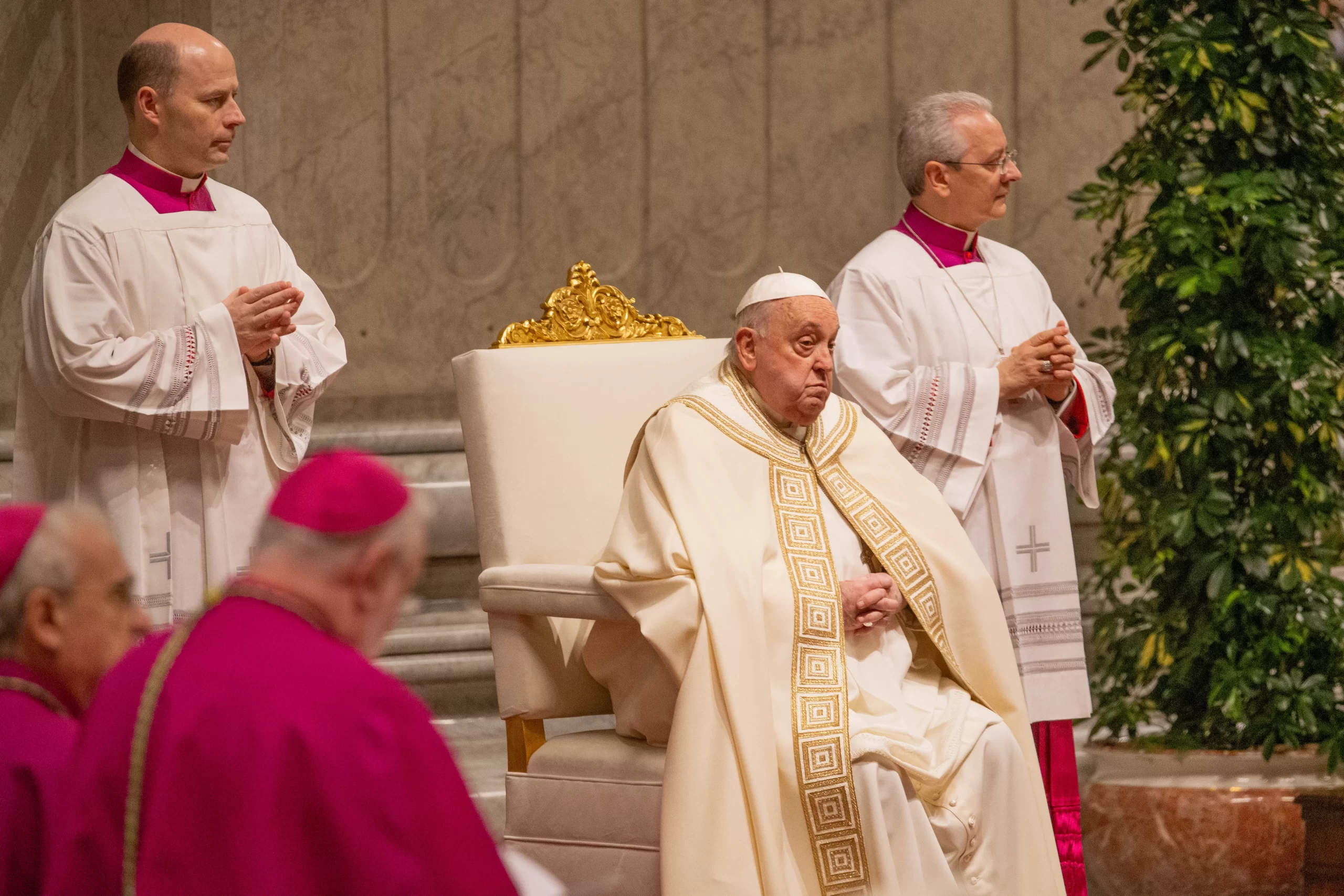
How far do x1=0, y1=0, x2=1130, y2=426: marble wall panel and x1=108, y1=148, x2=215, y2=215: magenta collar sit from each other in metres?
1.28

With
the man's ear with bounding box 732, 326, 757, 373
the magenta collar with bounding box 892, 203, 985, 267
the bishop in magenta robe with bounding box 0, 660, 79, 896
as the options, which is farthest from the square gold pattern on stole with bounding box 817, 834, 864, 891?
the magenta collar with bounding box 892, 203, 985, 267

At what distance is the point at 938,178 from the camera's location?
15.0 feet

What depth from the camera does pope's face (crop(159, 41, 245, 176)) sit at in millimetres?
3832

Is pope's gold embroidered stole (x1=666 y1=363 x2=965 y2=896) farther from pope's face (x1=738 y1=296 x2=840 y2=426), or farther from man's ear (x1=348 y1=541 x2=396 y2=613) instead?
man's ear (x1=348 y1=541 x2=396 y2=613)

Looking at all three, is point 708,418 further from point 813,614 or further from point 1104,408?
point 1104,408

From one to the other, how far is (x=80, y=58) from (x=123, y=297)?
1.66 m

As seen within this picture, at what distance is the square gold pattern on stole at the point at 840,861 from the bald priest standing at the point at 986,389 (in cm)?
118

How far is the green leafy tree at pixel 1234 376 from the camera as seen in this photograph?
469 centimetres

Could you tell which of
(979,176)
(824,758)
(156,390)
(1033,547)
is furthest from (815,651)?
(979,176)

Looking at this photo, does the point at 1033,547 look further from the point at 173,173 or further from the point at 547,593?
the point at 173,173

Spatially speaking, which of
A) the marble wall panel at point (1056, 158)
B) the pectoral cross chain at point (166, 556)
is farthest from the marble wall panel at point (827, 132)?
the pectoral cross chain at point (166, 556)

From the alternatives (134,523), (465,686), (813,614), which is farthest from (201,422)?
(465,686)

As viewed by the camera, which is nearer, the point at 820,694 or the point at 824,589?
the point at 820,694

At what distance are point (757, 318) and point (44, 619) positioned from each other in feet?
6.67
